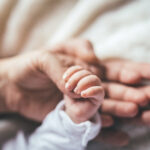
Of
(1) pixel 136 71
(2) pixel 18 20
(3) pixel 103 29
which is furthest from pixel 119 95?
(2) pixel 18 20

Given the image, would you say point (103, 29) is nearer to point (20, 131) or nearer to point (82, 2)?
point (82, 2)

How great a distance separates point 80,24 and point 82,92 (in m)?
0.27

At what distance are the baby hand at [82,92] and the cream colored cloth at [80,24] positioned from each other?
197mm

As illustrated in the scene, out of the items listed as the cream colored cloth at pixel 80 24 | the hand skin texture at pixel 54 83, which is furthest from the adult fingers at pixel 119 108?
the cream colored cloth at pixel 80 24

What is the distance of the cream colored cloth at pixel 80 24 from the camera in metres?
0.61

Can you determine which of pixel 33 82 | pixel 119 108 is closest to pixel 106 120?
pixel 119 108

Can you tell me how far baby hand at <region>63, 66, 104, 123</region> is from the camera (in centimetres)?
39

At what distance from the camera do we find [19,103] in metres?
0.59

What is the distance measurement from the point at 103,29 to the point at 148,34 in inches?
3.9

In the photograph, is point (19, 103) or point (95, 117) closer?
point (95, 117)

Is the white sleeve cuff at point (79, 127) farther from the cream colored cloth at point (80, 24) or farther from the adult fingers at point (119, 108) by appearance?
the cream colored cloth at point (80, 24)

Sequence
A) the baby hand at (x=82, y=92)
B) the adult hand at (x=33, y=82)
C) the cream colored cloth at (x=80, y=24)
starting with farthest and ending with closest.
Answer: the cream colored cloth at (x=80, y=24) < the adult hand at (x=33, y=82) < the baby hand at (x=82, y=92)

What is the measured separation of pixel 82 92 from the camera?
39 cm

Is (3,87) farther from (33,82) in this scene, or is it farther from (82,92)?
(82,92)
